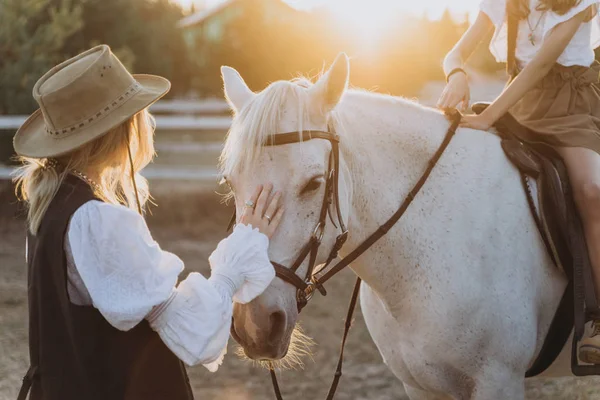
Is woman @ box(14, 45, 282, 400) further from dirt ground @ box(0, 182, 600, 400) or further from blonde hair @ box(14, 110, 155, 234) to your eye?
dirt ground @ box(0, 182, 600, 400)

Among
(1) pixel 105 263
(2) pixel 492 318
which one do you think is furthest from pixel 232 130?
(2) pixel 492 318

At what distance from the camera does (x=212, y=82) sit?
96.2 feet

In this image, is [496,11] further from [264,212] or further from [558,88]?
[264,212]

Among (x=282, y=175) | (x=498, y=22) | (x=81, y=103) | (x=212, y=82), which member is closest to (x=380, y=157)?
(x=282, y=175)

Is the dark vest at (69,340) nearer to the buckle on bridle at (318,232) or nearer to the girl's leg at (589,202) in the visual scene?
the buckle on bridle at (318,232)

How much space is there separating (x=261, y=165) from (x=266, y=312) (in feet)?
1.58

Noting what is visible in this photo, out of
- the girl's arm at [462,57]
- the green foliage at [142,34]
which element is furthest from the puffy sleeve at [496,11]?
the green foliage at [142,34]

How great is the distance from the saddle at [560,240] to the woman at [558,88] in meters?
0.04

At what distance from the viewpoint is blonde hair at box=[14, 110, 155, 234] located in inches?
85.0

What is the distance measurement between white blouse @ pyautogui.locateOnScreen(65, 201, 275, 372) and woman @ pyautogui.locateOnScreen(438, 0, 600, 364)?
134 centimetres

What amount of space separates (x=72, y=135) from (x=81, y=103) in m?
0.10

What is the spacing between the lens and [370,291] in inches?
121

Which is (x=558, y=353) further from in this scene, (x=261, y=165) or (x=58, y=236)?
(x=58, y=236)

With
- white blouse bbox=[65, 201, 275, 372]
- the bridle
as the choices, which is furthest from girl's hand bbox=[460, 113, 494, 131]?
white blouse bbox=[65, 201, 275, 372]
